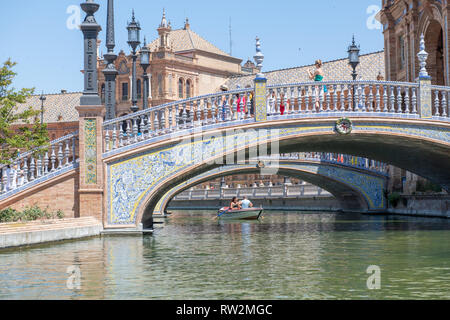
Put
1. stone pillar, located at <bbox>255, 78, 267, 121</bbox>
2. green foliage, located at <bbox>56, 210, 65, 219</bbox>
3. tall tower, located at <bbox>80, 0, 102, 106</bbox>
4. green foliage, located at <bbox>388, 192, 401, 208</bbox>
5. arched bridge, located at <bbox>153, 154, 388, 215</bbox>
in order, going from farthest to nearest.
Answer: arched bridge, located at <bbox>153, 154, 388, 215</bbox> < green foliage, located at <bbox>388, 192, 401, 208</bbox> < stone pillar, located at <bbox>255, 78, 267, 121</bbox> < tall tower, located at <bbox>80, 0, 102, 106</bbox> < green foliage, located at <bbox>56, 210, 65, 219</bbox>

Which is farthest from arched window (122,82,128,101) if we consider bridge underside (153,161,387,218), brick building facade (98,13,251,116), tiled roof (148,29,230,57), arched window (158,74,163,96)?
bridge underside (153,161,387,218)

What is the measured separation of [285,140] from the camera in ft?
69.0

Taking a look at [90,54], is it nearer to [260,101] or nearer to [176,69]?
[260,101]

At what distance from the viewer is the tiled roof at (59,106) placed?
9361 centimetres

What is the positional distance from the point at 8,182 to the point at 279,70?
69.2 m

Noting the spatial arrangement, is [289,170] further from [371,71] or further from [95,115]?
[371,71]

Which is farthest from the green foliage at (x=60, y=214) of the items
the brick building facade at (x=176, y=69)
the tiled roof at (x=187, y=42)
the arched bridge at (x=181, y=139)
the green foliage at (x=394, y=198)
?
the tiled roof at (x=187, y=42)

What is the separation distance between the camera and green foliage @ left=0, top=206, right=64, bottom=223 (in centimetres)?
1827

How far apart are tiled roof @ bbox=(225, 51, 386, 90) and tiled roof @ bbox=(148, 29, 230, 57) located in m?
4.96

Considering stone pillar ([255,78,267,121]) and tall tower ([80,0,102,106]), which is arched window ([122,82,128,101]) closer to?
tall tower ([80,0,102,106])

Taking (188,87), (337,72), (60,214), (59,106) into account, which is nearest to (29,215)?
(60,214)

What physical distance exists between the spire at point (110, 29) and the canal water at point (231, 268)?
5.90 meters
